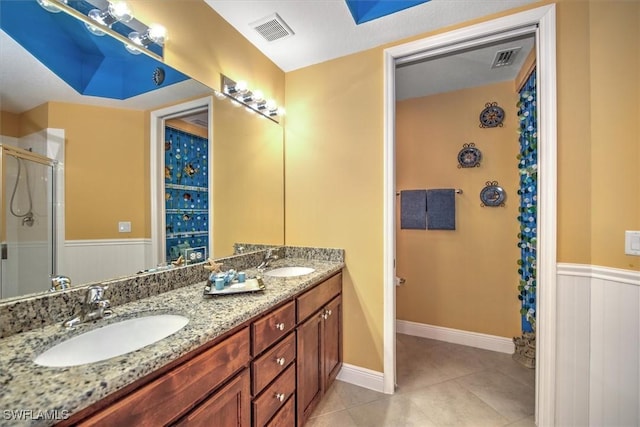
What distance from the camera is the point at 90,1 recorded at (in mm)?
1052

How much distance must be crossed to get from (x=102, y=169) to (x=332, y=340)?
1662 millimetres

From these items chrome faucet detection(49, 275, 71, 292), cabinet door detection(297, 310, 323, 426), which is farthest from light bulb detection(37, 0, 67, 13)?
cabinet door detection(297, 310, 323, 426)

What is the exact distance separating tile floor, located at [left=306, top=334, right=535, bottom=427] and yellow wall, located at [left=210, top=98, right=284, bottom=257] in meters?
1.26

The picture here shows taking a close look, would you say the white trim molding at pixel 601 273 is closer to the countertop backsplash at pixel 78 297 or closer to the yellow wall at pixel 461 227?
the yellow wall at pixel 461 227

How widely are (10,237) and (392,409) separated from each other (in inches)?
83.2

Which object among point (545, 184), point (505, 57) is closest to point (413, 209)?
point (545, 184)

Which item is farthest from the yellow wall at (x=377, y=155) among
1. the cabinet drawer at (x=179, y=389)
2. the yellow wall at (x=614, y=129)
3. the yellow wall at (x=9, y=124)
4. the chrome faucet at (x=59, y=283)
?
the yellow wall at (x=9, y=124)

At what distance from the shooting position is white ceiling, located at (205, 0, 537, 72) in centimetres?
154

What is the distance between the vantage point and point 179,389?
0.75 m

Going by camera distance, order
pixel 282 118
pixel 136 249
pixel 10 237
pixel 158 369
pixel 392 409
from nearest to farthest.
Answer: pixel 158 369 → pixel 10 237 → pixel 136 249 → pixel 392 409 → pixel 282 118

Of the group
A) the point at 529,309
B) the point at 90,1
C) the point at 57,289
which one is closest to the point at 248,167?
the point at 90,1

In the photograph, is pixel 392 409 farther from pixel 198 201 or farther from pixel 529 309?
pixel 198 201

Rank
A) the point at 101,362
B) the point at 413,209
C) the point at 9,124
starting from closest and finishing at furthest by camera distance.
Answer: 1. the point at 101,362
2. the point at 9,124
3. the point at 413,209

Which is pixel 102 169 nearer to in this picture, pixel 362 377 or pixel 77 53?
pixel 77 53
